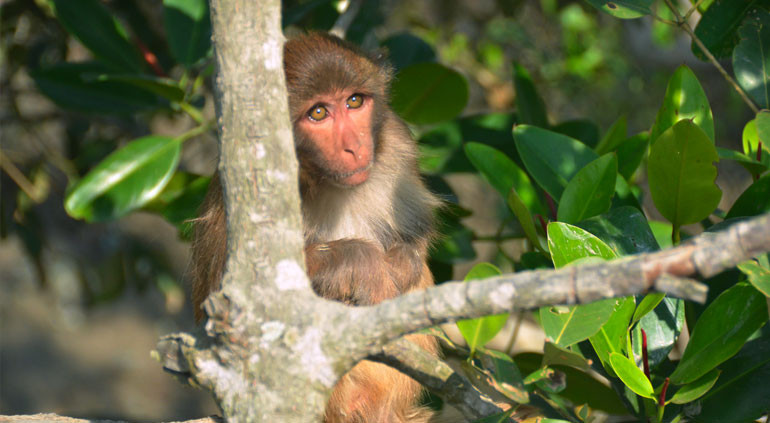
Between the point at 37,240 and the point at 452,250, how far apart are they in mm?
2582

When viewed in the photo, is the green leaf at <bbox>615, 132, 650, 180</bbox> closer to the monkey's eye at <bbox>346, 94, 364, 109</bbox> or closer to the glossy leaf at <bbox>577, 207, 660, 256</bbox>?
the glossy leaf at <bbox>577, 207, 660, 256</bbox>

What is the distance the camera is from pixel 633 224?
81.3 inches

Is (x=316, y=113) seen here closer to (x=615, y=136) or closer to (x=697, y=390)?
(x=615, y=136)

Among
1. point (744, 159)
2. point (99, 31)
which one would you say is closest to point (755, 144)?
point (744, 159)

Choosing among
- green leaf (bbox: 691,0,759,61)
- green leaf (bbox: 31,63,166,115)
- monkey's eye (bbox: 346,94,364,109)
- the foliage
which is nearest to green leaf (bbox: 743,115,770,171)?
the foliage

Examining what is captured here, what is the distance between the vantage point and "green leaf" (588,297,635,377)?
1.87 m

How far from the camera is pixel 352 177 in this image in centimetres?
269

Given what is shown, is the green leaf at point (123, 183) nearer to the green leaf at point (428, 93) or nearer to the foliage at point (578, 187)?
the foliage at point (578, 187)

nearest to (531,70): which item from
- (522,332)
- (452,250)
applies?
(522,332)

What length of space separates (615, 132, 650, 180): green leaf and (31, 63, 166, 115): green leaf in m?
2.11

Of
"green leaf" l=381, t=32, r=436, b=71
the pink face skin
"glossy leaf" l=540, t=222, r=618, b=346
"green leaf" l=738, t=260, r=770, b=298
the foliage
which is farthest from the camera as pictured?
"green leaf" l=381, t=32, r=436, b=71

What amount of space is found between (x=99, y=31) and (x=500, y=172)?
205 centimetres

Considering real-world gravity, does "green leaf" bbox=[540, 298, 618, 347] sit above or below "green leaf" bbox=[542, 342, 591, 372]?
above

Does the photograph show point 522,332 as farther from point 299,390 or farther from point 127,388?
point 127,388
